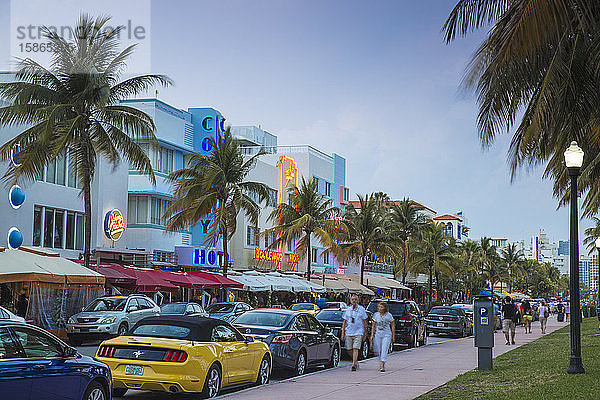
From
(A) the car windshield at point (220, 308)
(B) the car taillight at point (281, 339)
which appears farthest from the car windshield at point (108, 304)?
(B) the car taillight at point (281, 339)

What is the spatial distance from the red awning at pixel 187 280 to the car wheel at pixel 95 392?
2522 centimetres

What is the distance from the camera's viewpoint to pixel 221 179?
41.7 meters

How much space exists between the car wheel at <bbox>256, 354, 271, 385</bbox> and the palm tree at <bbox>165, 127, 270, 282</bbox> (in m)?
24.9

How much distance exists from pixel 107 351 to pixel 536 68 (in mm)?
10214

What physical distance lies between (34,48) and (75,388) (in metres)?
22.9

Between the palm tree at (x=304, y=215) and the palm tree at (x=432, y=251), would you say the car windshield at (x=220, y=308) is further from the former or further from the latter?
the palm tree at (x=432, y=251)

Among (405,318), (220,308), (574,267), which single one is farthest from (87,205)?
(574,267)

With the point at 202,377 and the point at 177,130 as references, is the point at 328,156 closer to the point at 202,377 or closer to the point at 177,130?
the point at 177,130

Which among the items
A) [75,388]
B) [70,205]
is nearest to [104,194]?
[70,205]

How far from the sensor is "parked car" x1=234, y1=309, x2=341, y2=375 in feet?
56.9

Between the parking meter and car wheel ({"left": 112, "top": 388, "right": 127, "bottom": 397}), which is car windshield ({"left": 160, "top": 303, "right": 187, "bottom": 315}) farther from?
car wheel ({"left": 112, "top": 388, "right": 127, "bottom": 397})

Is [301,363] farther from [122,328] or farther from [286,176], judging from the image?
[286,176]

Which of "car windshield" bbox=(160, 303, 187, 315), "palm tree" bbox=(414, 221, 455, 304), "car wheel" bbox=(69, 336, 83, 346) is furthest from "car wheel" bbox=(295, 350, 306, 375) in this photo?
"palm tree" bbox=(414, 221, 455, 304)

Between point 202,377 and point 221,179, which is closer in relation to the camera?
point 202,377
